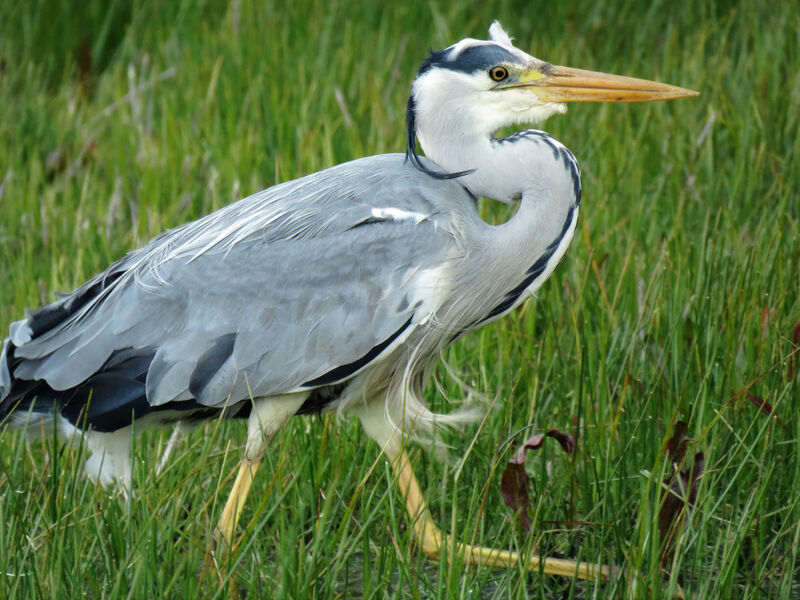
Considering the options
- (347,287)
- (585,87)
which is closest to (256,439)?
(347,287)

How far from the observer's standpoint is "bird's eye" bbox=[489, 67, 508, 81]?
279 centimetres

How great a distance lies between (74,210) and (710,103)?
2.61 metres

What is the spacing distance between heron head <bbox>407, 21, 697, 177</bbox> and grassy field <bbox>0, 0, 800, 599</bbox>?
529 mm

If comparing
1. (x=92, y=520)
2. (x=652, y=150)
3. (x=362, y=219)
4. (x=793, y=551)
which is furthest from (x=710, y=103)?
(x=92, y=520)

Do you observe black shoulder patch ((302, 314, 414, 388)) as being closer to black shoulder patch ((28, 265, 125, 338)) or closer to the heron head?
the heron head

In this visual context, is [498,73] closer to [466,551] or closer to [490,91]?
[490,91]

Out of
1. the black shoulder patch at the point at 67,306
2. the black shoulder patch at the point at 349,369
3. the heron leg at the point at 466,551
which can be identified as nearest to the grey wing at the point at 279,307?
the black shoulder patch at the point at 349,369

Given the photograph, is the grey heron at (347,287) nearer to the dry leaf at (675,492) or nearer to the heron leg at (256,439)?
the heron leg at (256,439)

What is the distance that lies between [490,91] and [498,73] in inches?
2.0

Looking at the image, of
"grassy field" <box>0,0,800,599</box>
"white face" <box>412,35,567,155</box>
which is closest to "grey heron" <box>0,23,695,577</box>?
"white face" <box>412,35,567,155</box>

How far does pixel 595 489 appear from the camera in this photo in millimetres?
2650

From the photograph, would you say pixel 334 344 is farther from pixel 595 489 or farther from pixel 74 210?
pixel 74 210

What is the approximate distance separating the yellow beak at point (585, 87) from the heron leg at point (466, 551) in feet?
3.23

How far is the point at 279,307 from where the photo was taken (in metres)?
2.75
